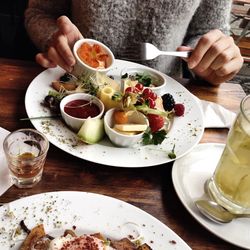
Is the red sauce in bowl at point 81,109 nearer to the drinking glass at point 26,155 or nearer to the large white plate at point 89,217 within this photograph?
the drinking glass at point 26,155

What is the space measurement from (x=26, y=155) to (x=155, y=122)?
0.39 meters

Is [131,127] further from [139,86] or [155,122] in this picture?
[139,86]

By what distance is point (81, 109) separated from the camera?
118 centimetres

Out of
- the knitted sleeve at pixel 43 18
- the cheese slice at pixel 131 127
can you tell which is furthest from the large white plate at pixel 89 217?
the knitted sleeve at pixel 43 18

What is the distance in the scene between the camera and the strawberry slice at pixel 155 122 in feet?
3.85

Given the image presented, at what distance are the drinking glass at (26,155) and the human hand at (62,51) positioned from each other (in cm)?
37

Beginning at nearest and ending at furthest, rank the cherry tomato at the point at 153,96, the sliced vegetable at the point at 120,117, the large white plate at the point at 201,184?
the large white plate at the point at 201,184
the sliced vegetable at the point at 120,117
the cherry tomato at the point at 153,96

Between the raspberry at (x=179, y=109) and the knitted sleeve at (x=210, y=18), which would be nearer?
the raspberry at (x=179, y=109)

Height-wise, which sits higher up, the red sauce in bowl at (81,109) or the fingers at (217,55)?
the fingers at (217,55)

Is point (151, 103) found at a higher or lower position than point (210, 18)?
lower

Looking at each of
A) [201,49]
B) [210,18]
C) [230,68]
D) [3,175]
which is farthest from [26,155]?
[210,18]

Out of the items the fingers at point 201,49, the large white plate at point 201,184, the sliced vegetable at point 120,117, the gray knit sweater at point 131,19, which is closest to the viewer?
the large white plate at point 201,184

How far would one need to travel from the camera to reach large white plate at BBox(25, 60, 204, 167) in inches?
41.1

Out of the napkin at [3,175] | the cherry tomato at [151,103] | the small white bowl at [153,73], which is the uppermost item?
the cherry tomato at [151,103]
